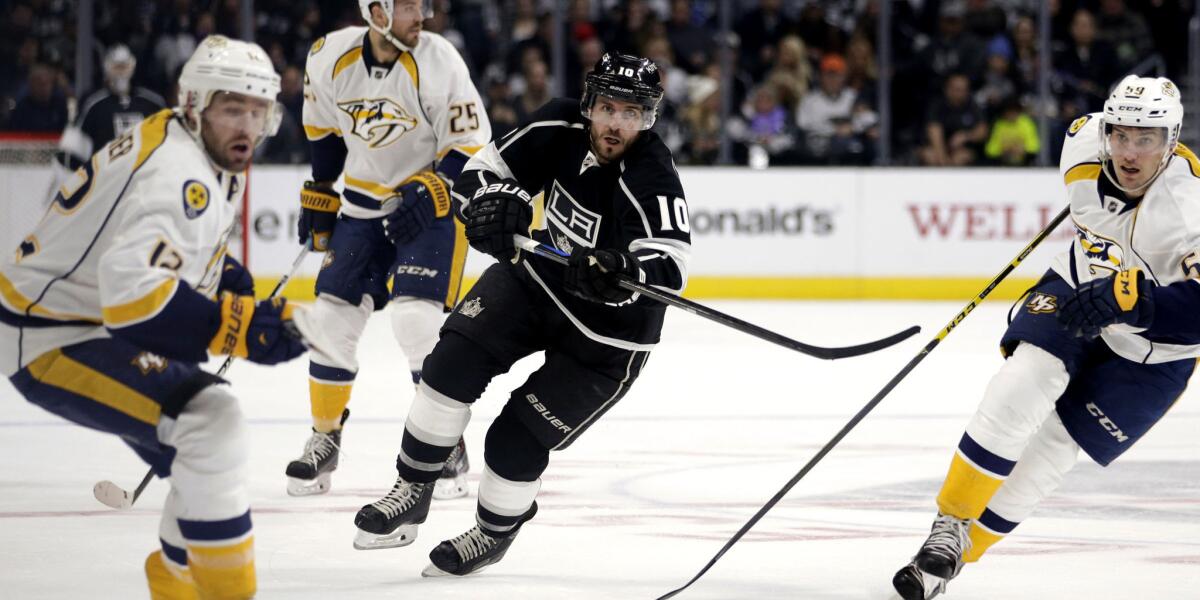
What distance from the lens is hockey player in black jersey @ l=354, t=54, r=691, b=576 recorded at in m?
3.64

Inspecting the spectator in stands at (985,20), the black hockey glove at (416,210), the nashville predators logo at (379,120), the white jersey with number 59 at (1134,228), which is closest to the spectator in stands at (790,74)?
the spectator in stands at (985,20)

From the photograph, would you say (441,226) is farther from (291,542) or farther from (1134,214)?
(1134,214)

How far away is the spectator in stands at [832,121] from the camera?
10555 millimetres

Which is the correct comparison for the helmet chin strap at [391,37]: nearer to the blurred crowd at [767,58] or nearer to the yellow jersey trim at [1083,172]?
the yellow jersey trim at [1083,172]

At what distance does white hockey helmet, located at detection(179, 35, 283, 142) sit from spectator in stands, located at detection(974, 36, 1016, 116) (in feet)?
27.9

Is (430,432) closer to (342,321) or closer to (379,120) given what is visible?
(342,321)

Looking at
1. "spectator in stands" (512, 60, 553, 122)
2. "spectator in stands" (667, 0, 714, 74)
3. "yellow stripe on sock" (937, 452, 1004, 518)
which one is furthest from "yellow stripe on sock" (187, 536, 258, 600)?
"spectator in stands" (667, 0, 714, 74)

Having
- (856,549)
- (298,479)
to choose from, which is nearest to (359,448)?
(298,479)

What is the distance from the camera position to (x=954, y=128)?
1086 centimetres

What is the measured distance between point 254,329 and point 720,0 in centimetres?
840

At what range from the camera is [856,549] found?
395 centimetres

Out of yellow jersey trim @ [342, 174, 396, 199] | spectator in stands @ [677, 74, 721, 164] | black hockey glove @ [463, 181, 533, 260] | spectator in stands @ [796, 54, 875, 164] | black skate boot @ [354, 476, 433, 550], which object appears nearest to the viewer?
black hockey glove @ [463, 181, 533, 260]

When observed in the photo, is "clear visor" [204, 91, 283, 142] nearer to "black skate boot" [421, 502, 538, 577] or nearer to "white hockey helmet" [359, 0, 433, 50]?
"black skate boot" [421, 502, 538, 577]

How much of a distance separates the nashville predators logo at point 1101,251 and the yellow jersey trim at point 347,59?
220 cm
